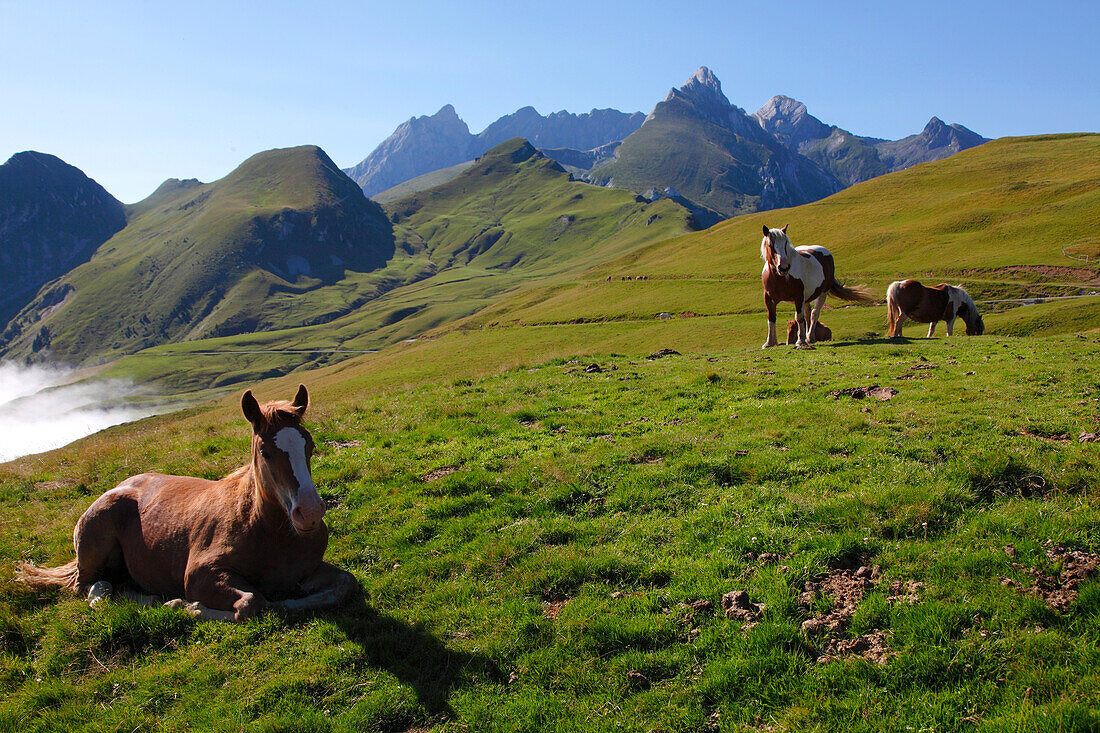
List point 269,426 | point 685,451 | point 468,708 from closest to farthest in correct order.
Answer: point 468,708
point 269,426
point 685,451

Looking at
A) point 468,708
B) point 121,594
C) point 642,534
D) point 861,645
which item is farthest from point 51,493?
point 861,645

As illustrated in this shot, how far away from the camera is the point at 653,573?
7.26 m

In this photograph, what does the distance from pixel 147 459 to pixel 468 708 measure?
11.8 meters

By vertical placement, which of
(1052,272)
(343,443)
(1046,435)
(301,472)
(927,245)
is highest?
(927,245)

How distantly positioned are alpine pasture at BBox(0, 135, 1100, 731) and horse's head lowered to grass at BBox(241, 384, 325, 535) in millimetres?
1606

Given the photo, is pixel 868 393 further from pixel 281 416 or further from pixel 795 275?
pixel 281 416

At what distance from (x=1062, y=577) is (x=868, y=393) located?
27.7ft

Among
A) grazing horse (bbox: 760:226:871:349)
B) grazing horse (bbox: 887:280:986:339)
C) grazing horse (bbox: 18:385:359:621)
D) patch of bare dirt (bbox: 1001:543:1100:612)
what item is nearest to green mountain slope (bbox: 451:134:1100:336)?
grazing horse (bbox: 887:280:986:339)

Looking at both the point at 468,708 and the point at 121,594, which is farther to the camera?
the point at 121,594

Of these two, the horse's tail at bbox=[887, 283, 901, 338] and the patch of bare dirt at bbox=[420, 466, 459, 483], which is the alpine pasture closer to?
the patch of bare dirt at bbox=[420, 466, 459, 483]

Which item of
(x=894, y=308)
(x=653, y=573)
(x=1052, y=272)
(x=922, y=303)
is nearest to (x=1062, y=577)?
(x=653, y=573)

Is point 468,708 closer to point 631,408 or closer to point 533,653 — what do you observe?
point 533,653

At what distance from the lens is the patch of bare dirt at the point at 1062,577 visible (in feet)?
18.4

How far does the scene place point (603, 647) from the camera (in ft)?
20.2
